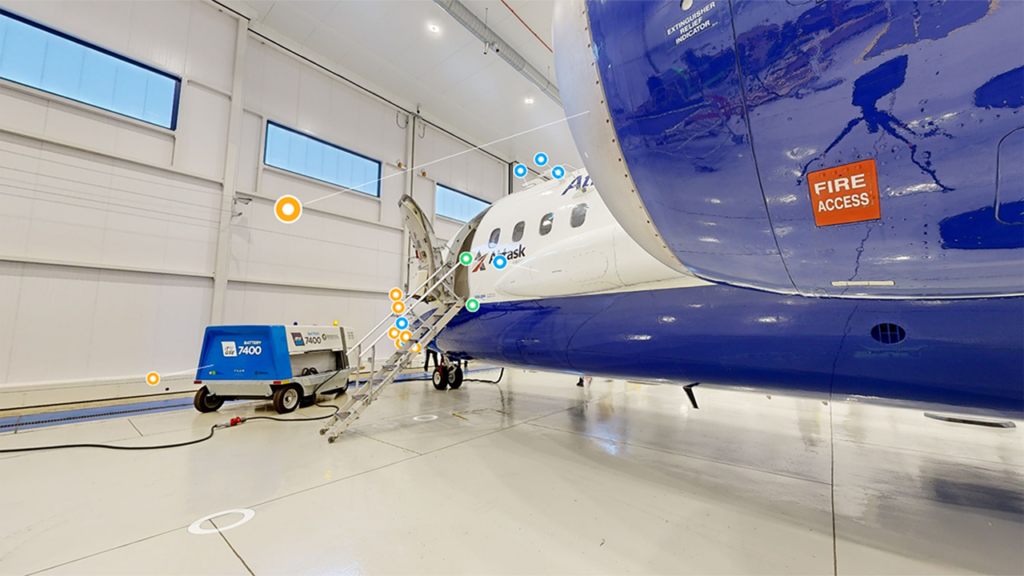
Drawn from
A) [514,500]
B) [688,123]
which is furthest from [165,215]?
[688,123]

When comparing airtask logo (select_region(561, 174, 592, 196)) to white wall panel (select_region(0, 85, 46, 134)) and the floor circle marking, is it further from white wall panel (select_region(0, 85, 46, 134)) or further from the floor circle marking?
white wall panel (select_region(0, 85, 46, 134))

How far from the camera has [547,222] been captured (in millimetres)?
4332

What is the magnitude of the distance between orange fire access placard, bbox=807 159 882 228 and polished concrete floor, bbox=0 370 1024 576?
1660 mm

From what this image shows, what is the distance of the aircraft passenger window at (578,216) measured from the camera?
154 inches

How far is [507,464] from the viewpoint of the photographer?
10.2 feet

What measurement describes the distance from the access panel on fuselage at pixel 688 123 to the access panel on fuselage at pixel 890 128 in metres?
0.04

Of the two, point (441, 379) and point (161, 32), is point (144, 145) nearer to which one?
point (161, 32)

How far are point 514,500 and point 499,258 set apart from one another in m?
3.05

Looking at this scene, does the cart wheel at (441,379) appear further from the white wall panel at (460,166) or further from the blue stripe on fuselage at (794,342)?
the white wall panel at (460,166)

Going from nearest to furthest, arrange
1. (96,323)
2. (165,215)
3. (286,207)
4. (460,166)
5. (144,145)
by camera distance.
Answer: (286,207)
(96,323)
(144,145)
(165,215)
(460,166)

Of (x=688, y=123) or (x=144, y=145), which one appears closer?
(x=688, y=123)

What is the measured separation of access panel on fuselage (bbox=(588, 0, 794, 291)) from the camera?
93cm

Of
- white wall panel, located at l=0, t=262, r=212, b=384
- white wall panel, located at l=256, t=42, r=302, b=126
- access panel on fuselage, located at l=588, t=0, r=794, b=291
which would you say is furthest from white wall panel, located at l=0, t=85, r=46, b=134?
access panel on fuselage, located at l=588, t=0, r=794, b=291

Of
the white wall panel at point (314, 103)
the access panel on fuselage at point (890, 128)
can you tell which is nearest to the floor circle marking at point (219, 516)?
the access panel on fuselage at point (890, 128)
